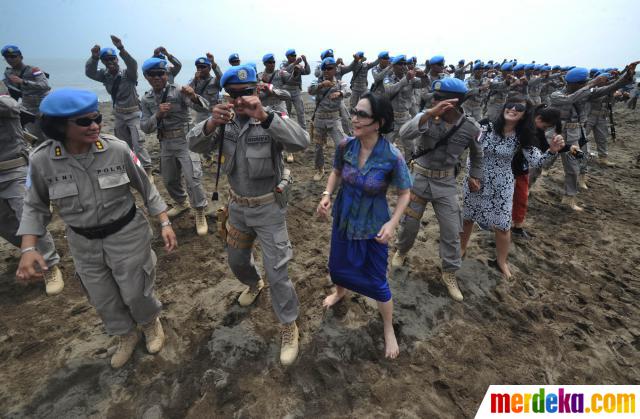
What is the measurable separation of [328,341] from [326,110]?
552 centimetres

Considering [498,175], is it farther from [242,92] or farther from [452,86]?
[242,92]

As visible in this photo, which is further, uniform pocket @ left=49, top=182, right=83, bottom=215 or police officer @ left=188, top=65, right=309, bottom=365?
police officer @ left=188, top=65, right=309, bottom=365

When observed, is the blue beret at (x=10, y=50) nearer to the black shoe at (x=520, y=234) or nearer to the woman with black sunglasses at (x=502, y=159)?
the woman with black sunglasses at (x=502, y=159)

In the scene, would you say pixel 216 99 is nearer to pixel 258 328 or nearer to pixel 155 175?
pixel 155 175

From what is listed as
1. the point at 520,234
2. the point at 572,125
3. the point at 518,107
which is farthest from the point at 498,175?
Answer: the point at 572,125

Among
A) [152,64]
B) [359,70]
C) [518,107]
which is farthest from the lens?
[359,70]

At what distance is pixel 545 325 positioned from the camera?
3758mm

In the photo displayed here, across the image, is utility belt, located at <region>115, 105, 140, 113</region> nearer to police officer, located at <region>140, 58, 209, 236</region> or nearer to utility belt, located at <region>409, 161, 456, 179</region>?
police officer, located at <region>140, 58, 209, 236</region>

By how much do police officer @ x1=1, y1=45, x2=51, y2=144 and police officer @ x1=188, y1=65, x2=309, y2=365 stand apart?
6.47 m

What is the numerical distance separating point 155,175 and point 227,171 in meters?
6.07

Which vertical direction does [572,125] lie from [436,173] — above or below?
above

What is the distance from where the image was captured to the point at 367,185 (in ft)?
9.36

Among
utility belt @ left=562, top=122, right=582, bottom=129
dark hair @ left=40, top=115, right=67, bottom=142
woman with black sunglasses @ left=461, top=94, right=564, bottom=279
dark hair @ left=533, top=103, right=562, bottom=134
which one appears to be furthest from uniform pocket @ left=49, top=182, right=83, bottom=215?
utility belt @ left=562, top=122, right=582, bottom=129

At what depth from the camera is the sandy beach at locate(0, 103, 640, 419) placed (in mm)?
2818
